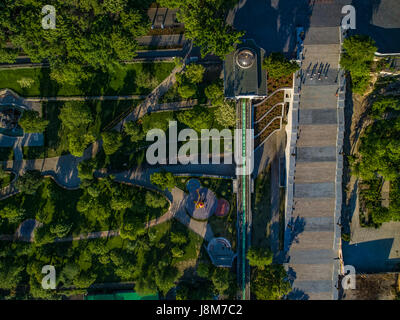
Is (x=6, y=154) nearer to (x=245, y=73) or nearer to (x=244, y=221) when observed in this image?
(x=244, y=221)

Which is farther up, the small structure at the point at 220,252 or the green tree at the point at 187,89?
the green tree at the point at 187,89

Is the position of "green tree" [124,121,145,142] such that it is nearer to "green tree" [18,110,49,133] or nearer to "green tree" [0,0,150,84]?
"green tree" [0,0,150,84]

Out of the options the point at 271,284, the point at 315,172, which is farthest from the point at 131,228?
the point at 315,172

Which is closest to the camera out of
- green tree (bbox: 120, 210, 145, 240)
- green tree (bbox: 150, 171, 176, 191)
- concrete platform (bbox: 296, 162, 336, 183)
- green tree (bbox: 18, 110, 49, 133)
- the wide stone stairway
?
green tree (bbox: 18, 110, 49, 133)

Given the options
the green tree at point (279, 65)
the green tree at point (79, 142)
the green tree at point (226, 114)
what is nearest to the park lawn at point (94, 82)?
the green tree at point (79, 142)

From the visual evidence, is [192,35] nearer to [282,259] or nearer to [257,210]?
[257,210]

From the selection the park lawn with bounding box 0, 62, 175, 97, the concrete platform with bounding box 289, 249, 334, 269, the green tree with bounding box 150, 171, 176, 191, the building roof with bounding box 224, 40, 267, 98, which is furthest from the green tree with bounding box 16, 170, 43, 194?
the concrete platform with bounding box 289, 249, 334, 269

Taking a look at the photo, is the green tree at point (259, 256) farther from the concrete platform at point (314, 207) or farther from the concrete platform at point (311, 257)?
the concrete platform at point (314, 207)
